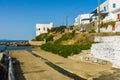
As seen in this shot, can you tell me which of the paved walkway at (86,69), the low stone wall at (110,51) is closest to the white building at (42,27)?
the low stone wall at (110,51)

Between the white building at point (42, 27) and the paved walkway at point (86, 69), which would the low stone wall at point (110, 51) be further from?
the white building at point (42, 27)

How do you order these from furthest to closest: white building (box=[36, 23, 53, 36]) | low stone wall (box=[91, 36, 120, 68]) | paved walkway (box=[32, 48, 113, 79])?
white building (box=[36, 23, 53, 36]), low stone wall (box=[91, 36, 120, 68]), paved walkway (box=[32, 48, 113, 79])

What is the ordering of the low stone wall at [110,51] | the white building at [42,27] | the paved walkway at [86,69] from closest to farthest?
the paved walkway at [86,69] → the low stone wall at [110,51] → the white building at [42,27]

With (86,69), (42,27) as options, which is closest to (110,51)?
(86,69)

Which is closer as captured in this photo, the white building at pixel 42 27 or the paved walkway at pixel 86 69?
the paved walkway at pixel 86 69

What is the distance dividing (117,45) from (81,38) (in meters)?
23.5

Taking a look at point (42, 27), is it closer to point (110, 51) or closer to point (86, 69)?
point (110, 51)

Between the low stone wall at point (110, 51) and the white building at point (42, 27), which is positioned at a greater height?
the white building at point (42, 27)

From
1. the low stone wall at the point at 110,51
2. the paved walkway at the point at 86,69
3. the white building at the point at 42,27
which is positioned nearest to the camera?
the paved walkway at the point at 86,69

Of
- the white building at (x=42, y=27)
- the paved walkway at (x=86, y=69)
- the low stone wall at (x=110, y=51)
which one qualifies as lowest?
the paved walkway at (x=86, y=69)

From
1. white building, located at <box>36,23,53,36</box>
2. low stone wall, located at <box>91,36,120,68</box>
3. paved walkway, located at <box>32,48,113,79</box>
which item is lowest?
paved walkway, located at <box>32,48,113,79</box>

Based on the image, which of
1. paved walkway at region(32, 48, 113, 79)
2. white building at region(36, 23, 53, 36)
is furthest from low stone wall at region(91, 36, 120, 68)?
white building at region(36, 23, 53, 36)

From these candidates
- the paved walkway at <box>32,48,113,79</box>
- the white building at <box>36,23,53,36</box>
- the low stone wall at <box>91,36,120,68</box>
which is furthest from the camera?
the white building at <box>36,23,53,36</box>

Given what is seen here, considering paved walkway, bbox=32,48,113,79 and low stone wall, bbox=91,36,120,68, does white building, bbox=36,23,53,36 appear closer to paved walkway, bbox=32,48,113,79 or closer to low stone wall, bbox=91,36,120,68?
low stone wall, bbox=91,36,120,68
